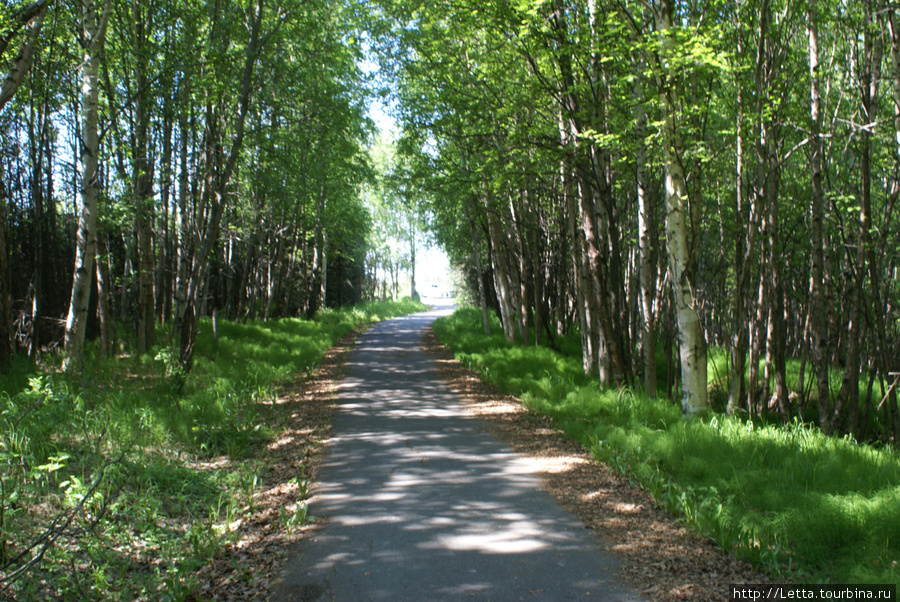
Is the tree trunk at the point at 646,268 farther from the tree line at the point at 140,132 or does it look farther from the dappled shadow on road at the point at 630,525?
the tree line at the point at 140,132

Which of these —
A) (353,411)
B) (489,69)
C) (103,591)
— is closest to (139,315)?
(353,411)

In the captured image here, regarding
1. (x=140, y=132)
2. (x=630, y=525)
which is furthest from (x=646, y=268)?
(x=140, y=132)

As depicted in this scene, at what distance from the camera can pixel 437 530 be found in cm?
462

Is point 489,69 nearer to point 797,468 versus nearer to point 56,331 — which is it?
point 797,468

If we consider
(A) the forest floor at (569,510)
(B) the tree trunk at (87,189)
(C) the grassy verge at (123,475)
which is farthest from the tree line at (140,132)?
(A) the forest floor at (569,510)

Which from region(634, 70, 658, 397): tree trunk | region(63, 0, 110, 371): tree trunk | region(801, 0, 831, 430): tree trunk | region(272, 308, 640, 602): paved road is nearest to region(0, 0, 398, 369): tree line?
region(63, 0, 110, 371): tree trunk

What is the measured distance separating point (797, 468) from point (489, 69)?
9168 millimetres

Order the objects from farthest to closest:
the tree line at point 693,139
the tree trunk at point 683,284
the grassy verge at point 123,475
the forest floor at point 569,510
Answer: the tree line at point 693,139
the tree trunk at point 683,284
the forest floor at point 569,510
the grassy verge at point 123,475

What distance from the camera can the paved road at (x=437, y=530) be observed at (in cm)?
377

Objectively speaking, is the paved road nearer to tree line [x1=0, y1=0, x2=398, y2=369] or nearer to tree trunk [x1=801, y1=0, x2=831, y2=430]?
tree trunk [x1=801, y1=0, x2=831, y2=430]

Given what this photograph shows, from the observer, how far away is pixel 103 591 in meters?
3.58

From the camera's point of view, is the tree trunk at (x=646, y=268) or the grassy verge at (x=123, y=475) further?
the tree trunk at (x=646, y=268)

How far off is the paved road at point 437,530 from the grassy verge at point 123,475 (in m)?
0.69

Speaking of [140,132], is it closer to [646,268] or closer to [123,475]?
[123,475]
